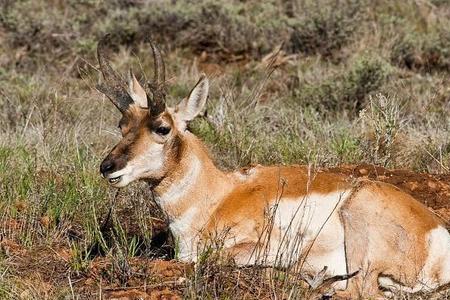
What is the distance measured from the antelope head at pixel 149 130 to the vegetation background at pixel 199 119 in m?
0.42

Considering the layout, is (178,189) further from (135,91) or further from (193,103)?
(135,91)

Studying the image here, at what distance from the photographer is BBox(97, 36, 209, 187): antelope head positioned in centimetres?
598

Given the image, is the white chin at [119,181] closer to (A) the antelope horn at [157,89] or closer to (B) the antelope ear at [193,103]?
(A) the antelope horn at [157,89]

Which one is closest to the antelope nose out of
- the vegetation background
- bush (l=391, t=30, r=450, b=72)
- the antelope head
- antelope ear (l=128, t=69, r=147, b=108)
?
the antelope head

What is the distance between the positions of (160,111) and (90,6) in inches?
439

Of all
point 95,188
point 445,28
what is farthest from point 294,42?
point 95,188

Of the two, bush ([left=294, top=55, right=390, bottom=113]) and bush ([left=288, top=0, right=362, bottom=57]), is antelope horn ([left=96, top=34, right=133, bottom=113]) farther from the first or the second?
bush ([left=288, top=0, right=362, bottom=57])

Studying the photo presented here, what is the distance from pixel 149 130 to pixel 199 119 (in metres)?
3.22

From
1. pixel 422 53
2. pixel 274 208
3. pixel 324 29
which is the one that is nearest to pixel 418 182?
pixel 274 208

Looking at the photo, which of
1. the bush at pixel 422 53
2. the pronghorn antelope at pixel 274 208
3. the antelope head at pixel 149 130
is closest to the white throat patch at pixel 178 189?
the pronghorn antelope at pixel 274 208

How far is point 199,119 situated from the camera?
940cm

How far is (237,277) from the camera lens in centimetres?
558

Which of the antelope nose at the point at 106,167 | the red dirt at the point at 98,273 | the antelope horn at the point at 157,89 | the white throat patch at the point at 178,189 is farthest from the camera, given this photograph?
the white throat patch at the point at 178,189

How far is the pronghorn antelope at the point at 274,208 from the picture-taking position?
5.94 m
